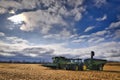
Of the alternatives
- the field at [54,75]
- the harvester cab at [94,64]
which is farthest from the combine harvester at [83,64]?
the field at [54,75]

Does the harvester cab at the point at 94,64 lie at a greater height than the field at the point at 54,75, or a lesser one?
greater

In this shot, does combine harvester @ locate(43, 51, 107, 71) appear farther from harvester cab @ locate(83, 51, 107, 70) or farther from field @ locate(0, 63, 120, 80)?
field @ locate(0, 63, 120, 80)

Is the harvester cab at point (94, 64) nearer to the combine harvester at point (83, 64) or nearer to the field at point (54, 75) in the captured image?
the combine harvester at point (83, 64)

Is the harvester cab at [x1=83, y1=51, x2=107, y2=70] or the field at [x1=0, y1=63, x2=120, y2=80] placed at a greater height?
the harvester cab at [x1=83, y1=51, x2=107, y2=70]

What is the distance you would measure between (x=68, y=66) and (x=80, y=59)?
349 centimetres

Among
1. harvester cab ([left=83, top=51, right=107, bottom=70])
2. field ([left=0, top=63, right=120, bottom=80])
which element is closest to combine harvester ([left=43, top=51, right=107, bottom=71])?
harvester cab ([left=83, top=51, right=107, bottom=70])

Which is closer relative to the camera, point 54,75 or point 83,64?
point 54,75

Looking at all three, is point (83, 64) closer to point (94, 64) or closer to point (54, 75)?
point (94, 64)

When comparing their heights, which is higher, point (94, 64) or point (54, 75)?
point (94, 64)

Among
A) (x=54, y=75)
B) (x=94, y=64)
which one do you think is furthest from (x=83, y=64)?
(x=54, y=75)

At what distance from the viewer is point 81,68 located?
2031 inches

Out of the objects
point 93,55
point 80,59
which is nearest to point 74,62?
point 80,59

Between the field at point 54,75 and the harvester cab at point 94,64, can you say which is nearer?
the field at point 54,75

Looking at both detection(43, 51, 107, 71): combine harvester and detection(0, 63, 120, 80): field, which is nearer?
detection(0, 63, 120, 80): field
